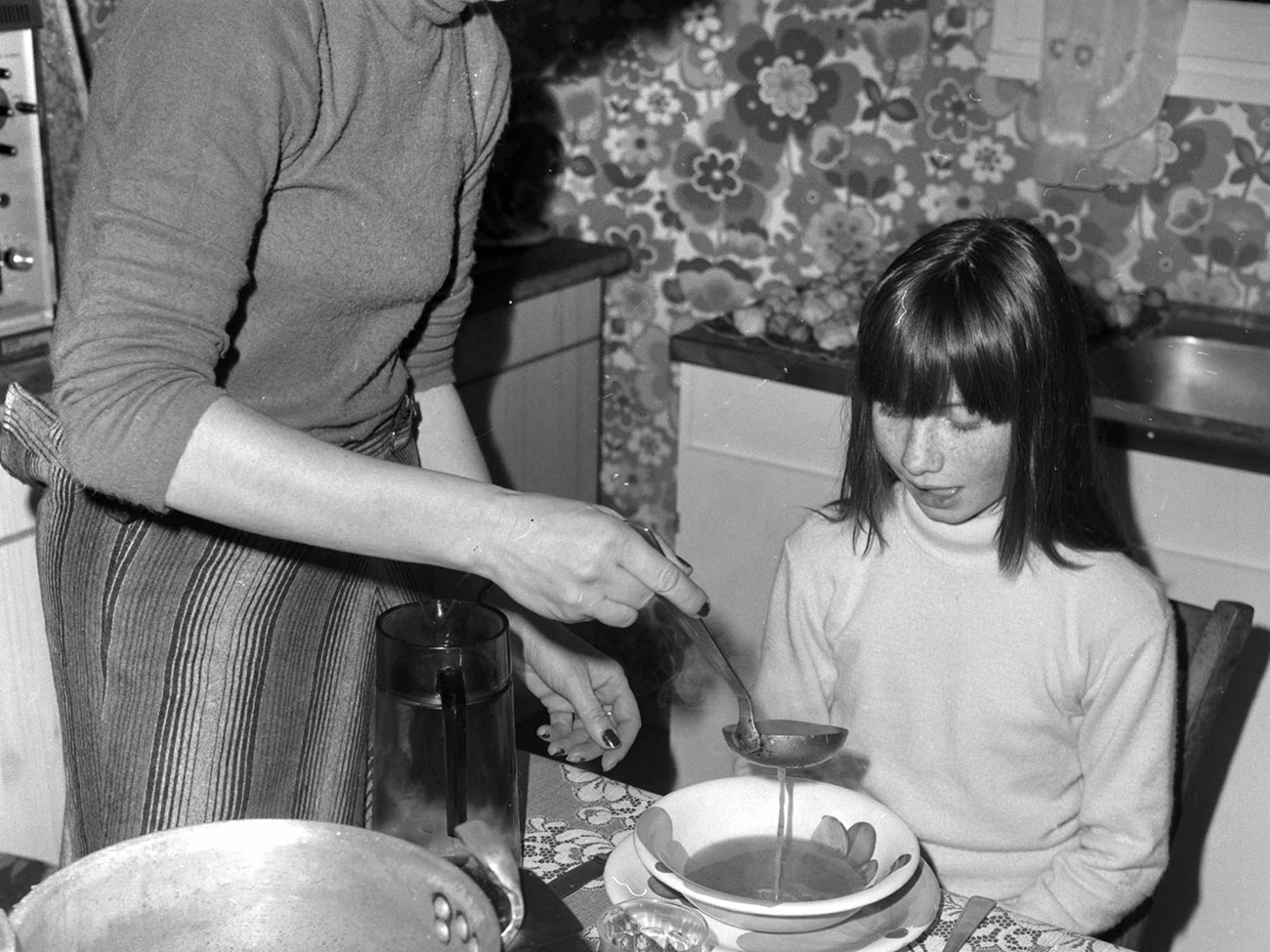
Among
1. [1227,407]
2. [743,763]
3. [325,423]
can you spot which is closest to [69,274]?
[325,423]

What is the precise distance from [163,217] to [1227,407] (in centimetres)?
170

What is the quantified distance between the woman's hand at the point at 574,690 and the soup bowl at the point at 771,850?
0.32ft

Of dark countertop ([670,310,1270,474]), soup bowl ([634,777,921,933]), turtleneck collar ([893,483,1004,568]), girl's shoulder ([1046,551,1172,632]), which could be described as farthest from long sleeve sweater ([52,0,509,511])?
dark countertop ([670,310,1270,474])

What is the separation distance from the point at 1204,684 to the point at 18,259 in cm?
135

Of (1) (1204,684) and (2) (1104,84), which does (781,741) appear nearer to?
(1) (1204,684)

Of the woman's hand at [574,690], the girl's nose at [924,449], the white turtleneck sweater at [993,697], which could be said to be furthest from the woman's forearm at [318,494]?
the white turtleneck sweater at [993,697]

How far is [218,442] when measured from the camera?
2.47 feet

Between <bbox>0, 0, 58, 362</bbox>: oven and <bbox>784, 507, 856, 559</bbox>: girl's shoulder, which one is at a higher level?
<bbox>0, 0, 58, 362</bbox>: oven

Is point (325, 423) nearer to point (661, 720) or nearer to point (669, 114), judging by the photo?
point (669, 114)

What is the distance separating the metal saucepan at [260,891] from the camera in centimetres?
64

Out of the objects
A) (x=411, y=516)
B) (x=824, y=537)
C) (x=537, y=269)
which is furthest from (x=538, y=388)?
(x=411, y=516)

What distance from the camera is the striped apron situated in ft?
2.87

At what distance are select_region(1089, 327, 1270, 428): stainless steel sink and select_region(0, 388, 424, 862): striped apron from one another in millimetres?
1381

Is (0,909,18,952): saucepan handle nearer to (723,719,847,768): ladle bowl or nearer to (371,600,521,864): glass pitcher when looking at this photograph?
(371,600,521,864): glass pitcher
